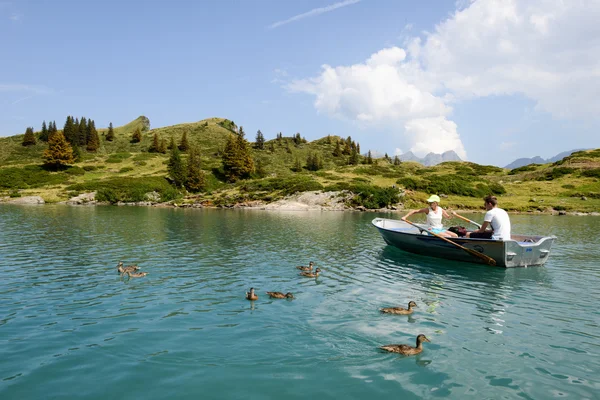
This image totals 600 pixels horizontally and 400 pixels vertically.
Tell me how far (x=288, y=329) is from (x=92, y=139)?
532 ft

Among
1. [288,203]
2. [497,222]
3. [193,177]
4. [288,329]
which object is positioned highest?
[193,177]

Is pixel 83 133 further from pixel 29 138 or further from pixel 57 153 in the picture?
pixel 57 153

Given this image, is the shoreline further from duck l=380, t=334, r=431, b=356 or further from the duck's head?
duck l=380, t=334, r=431, b=356

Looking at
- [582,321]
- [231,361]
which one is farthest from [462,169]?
[231,361]

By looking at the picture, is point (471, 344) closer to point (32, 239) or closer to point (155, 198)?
point (32, 239)

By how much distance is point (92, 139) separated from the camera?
14912 centimetres

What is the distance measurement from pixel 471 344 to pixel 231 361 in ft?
24.9

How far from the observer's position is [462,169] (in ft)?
433

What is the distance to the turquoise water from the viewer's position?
9.26m

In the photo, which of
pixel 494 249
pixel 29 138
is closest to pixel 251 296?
pixel 494 249

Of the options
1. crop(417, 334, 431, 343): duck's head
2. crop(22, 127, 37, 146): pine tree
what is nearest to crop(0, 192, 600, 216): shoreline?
crop(417, 334, 431, 343): duck's head

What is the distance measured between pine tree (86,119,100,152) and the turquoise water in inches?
5520

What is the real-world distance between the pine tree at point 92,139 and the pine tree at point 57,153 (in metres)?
36.0

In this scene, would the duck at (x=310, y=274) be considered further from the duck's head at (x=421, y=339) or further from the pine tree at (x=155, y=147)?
the pine tree at (x=155, y=147)
